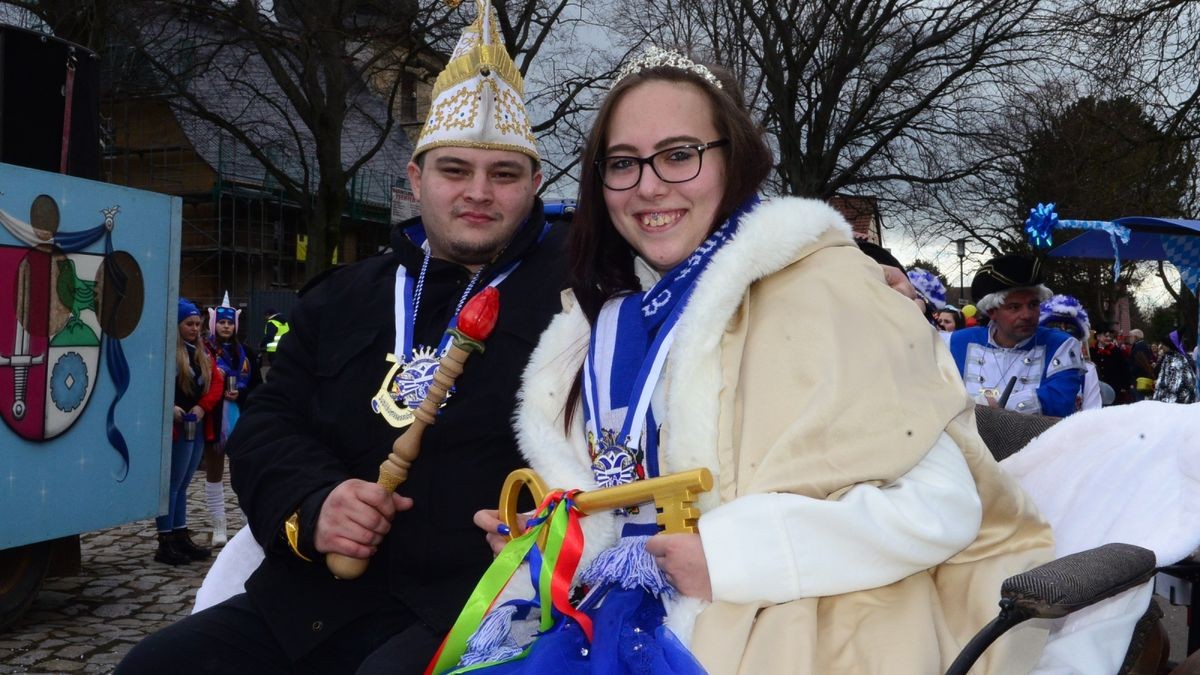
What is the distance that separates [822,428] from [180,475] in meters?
6.59

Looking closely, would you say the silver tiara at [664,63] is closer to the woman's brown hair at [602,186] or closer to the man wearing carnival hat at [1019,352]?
the woman's brown hair at [602,186]

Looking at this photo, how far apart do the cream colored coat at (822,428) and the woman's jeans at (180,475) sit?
5.91 metres

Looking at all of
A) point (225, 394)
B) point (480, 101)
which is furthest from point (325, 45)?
point (480, 101)

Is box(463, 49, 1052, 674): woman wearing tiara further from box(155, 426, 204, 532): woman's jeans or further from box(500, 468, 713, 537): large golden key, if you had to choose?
box(155, 426, 204, 532): woman's jeans

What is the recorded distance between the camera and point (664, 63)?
221 cm

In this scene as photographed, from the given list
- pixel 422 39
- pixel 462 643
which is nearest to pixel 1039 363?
pixel 462 643

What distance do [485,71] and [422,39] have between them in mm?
12090

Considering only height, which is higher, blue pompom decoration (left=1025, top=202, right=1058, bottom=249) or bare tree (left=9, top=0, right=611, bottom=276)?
bare tree (left=9, top=0, right=611, bottom=276)

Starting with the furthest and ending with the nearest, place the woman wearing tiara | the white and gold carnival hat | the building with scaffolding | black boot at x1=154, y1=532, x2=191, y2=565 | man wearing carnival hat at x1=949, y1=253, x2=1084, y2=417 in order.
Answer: the building with scaffolding
black boot at x1=154, y1=532, x2=191, y2=565
man wearing carnival hat at x1=949, y1=253, x2=1084, y2=417
the white and gold carnival hat
the woman wearing tiara

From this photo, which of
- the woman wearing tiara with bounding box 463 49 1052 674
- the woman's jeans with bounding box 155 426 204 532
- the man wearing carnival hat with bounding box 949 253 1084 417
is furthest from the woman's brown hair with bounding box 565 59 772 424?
the woman's jeans with bounding box 155 426 204 532

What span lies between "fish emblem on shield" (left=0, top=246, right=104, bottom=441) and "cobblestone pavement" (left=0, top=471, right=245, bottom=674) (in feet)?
3.50

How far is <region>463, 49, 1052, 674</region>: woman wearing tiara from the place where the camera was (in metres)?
1.74

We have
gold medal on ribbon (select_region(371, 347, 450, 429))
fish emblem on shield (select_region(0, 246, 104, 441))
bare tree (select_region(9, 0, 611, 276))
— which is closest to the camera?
gold medal on ribbon (select_region(371, 347, 450, 429))

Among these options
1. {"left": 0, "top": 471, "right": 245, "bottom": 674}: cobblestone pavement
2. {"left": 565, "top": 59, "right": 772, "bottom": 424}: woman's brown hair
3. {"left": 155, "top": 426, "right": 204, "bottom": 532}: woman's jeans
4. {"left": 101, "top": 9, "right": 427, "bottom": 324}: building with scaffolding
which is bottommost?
{"left": 0, "top": 471, "right": 245, "bottom": 674}: cobblestone pavement
